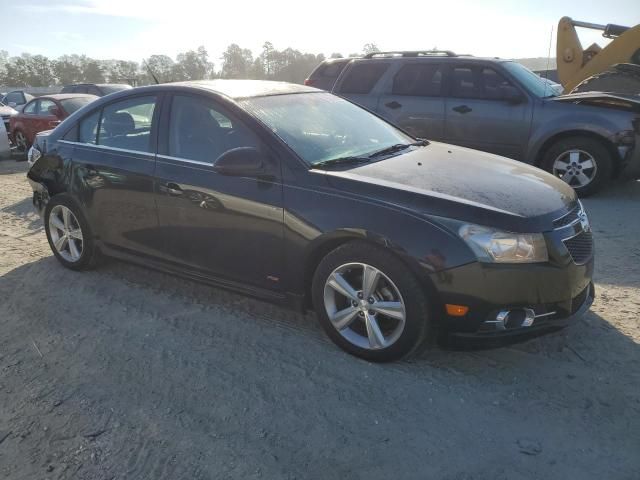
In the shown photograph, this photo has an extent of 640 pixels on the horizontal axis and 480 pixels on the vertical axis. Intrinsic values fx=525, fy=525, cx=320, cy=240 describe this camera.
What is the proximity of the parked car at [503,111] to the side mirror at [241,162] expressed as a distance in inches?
190

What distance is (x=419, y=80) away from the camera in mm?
7660

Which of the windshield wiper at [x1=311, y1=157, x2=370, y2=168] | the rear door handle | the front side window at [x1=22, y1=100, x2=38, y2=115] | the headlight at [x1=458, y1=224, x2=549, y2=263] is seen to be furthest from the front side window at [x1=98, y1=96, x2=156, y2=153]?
the front side window at [x1=22, y1=100, x2=38, y2=115]

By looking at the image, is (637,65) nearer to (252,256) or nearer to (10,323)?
(252,256)

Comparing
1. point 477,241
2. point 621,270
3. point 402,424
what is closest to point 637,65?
point 621,270

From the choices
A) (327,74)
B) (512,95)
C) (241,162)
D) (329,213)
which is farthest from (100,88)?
(329,213)

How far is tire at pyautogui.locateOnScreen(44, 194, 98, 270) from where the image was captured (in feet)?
14.7

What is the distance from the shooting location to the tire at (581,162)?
22.0 ft

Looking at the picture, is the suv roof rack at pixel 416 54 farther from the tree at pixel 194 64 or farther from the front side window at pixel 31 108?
the tree at pixel 194 64

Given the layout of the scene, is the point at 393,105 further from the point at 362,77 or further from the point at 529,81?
the point at 529,81

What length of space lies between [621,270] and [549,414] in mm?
2346

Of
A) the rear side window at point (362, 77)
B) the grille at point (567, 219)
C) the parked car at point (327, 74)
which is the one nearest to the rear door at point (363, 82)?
the rear side window at point (362, 77)

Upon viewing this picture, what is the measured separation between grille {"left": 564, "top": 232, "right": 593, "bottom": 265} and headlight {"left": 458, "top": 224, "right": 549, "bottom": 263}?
309 millimetres

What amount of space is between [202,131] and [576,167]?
525 centimetres

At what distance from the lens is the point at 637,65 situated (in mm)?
9969
